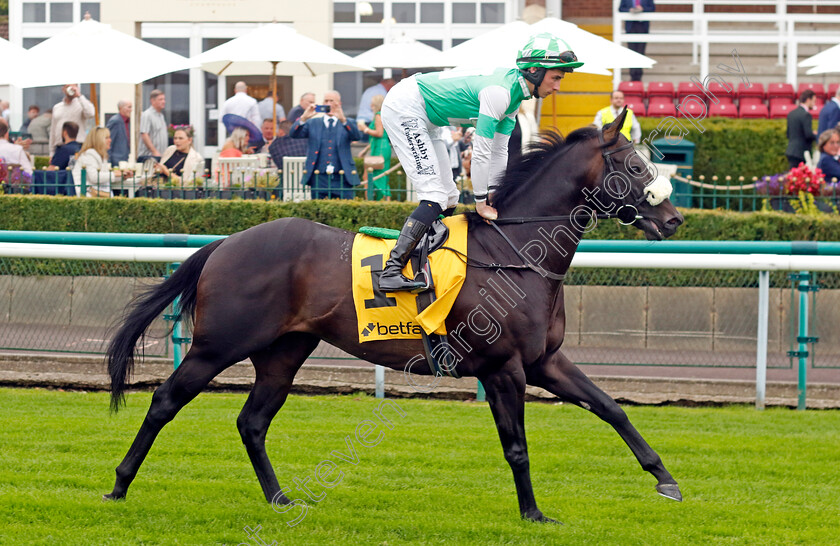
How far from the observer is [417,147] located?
5.28 meters

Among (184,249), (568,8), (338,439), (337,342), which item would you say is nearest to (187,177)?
(184,249)

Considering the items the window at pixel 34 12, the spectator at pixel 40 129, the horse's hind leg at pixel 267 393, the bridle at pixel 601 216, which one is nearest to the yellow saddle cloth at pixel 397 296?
the bridle at pixel 601 216

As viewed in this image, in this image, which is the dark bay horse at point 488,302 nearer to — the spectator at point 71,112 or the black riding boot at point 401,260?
the black riding boot at point 401,260

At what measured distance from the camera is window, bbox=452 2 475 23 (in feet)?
63.9

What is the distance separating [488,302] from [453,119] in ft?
2.95

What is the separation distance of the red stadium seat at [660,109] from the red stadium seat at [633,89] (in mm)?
595

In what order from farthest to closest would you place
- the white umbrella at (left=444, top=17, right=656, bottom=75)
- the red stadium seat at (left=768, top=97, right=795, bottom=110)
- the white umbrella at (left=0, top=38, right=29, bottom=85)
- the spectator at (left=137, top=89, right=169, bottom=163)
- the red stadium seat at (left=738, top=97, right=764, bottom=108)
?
the red stadium seat at (left=738, top=97, right=764, bottom=108) < the red stadium seat at (left=768, top=97, right=795, bottom=110) < the spectator at (left=137, top=89, right=169, bottom=163) < the white umbrella at (left=0, top=38, right=29, bottom=85) < the white umbrella at (left=444, top=17, right=656, bottom=75)

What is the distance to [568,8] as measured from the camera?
68.4 ft

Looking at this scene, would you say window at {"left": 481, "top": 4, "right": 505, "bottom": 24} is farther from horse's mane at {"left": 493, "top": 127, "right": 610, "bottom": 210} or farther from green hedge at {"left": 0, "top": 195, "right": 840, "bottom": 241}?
horse's mane at {"left": 493, "top": 127, "right": 610, "bottom": 210}

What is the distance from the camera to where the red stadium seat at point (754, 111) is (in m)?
16.8

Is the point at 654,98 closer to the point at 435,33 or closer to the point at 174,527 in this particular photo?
the point at 435,33

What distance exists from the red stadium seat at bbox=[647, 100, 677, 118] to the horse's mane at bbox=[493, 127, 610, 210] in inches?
450

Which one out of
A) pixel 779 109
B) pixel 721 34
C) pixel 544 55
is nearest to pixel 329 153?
pixel 544 55

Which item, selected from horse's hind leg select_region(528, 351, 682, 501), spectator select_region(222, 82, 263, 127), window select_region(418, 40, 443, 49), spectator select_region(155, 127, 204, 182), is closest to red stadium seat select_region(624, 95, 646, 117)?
window select_region(418, 40, 443, 49)
